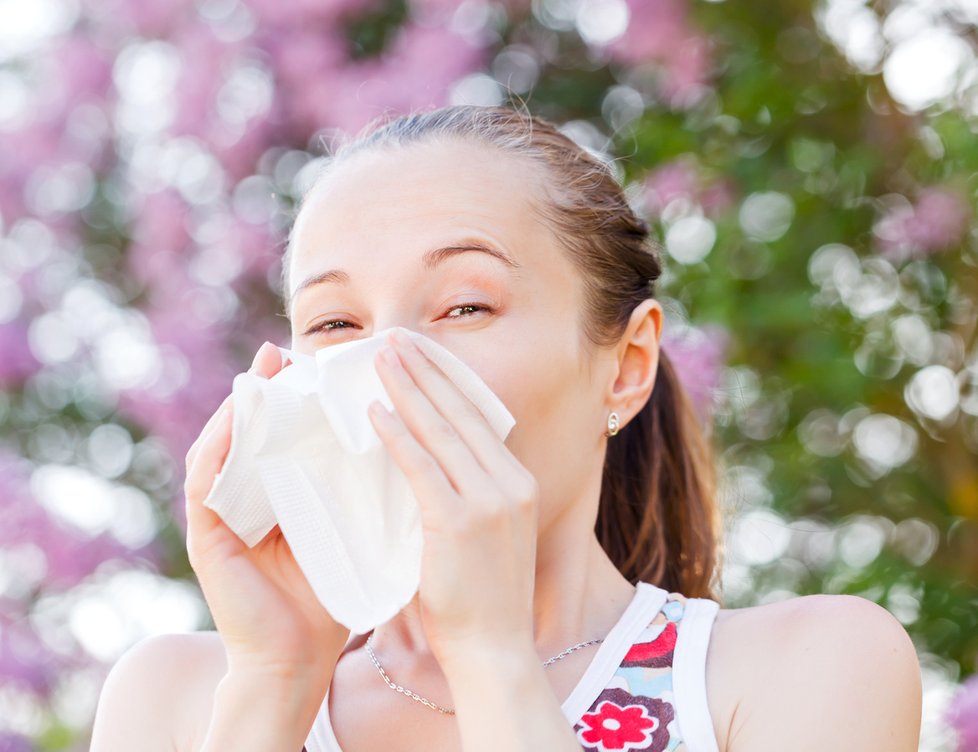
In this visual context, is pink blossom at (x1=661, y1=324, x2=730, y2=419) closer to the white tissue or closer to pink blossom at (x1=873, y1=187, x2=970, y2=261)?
pink blossom at (x1=873, y1=187, x2=970, y2=261)

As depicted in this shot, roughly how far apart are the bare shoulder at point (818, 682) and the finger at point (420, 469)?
0.54m

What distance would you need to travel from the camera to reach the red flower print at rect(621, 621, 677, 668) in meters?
1.88

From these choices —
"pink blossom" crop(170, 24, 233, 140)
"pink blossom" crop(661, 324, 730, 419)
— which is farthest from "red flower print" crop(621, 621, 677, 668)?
"pink blossom" crop(170, 24, 233, 140)

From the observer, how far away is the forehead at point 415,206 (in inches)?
72.3

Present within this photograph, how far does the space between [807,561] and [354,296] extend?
1869mm

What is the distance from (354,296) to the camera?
1.82 meters

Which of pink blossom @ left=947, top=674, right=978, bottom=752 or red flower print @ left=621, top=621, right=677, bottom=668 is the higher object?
red flower print @ left=621, top=621, right=677, bottom=668

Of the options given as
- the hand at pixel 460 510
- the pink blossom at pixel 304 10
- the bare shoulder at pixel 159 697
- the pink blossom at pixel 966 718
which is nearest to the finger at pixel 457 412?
the hand at pixel 460 510

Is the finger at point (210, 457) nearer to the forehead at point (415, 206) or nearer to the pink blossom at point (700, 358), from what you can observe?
the forehead at point (415, 206)

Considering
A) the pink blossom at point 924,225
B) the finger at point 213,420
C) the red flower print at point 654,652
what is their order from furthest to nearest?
the pink blossom at point 924,225 < the red flower print at point 654,652 < the finger at point 213,420

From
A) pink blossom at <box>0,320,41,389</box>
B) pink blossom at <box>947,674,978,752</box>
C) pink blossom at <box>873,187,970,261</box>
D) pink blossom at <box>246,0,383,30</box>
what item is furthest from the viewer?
pink blossom at <box>0,320,41,389</box>

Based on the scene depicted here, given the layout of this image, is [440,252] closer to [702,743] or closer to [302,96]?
[702,743]

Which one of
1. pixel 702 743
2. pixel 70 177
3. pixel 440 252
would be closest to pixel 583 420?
pixel 440 252

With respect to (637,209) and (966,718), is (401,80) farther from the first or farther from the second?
(966,718)
